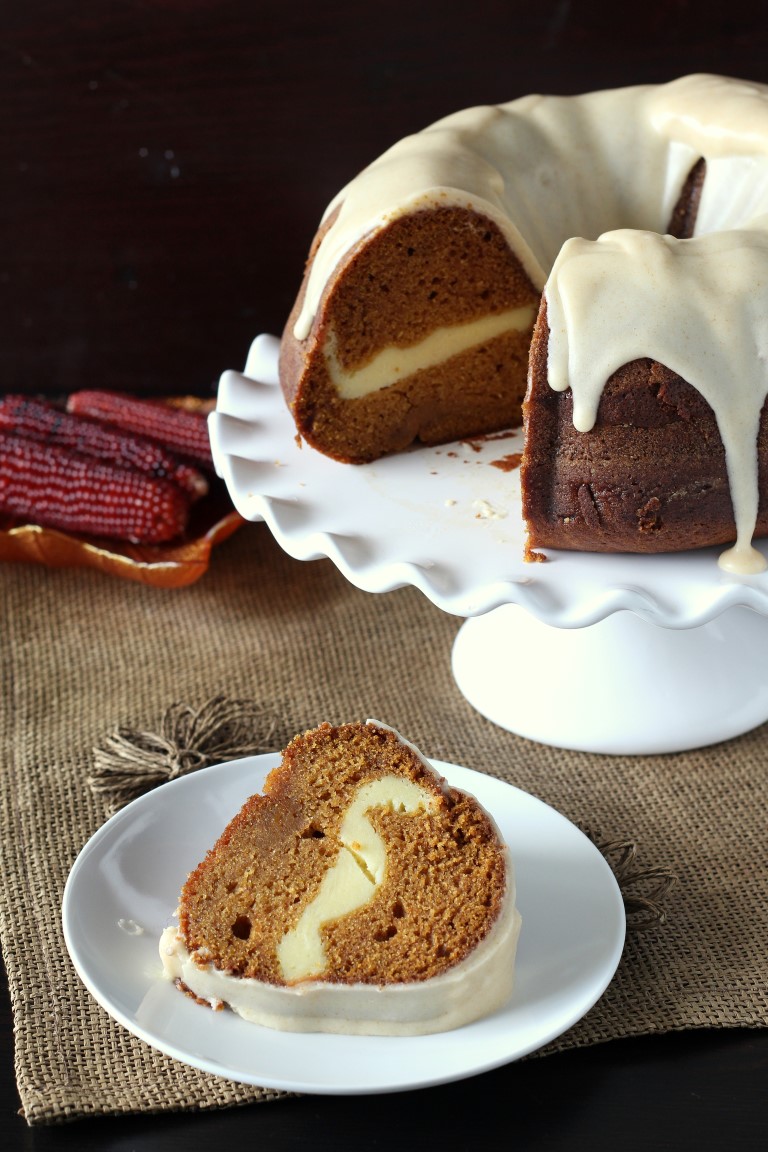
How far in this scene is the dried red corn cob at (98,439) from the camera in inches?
84.4

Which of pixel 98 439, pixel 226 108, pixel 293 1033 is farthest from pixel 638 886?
pixel 226 108

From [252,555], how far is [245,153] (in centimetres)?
77

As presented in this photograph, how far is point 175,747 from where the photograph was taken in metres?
1.64

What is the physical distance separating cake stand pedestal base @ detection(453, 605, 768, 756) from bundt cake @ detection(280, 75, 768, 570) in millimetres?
271

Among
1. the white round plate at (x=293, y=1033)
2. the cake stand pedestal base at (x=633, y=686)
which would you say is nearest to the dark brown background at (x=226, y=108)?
the cake stand pedestal base at (x=633, y=686)

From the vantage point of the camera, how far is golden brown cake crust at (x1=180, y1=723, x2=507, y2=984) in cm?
118

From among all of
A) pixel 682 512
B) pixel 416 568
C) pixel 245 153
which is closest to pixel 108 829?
pixel 416 568

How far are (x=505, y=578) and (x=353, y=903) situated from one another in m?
0.40

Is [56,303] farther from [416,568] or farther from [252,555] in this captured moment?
[416,568]

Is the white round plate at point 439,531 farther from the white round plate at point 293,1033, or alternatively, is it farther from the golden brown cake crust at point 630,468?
the white round plate at point 293,1033

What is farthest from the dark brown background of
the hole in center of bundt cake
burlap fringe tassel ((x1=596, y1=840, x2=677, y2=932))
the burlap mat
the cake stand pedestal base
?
the hole in center of bundt cake

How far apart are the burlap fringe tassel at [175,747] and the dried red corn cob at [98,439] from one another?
19.6 inches

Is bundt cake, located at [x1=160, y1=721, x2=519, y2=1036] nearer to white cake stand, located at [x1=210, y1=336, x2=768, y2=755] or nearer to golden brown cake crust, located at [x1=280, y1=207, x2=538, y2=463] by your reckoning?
white cake stand, located at [x1=210, y1=336, x2=768, y2=755]

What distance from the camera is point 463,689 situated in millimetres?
1813
